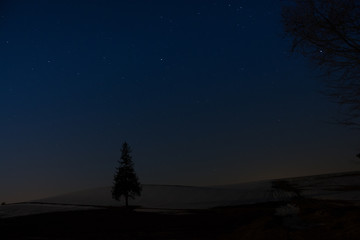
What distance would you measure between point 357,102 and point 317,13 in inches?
81.5

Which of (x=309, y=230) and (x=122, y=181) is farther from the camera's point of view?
(x=122, y=181)

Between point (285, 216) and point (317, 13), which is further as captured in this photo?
point (285, 216)

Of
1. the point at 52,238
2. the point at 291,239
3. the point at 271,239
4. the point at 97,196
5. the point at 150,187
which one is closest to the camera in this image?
the point at 291,239

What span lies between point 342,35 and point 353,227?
3.83m

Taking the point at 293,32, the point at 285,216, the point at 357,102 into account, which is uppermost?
the point at 293,32

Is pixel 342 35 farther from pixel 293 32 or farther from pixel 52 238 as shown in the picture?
pixel 52 238

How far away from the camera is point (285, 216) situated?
347 inches

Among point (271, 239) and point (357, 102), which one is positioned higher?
point (357, 102)

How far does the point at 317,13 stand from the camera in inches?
271

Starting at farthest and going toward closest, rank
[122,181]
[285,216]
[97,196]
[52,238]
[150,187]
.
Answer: [150,187], [97,196], [122,181], [52,238], [285,216]

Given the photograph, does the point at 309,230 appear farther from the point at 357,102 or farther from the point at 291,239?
the point at 357,102

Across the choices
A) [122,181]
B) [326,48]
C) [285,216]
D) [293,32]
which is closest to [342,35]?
[326,48]

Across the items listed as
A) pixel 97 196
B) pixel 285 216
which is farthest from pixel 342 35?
pixel 97 196

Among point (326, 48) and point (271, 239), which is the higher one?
point (326, 48)
